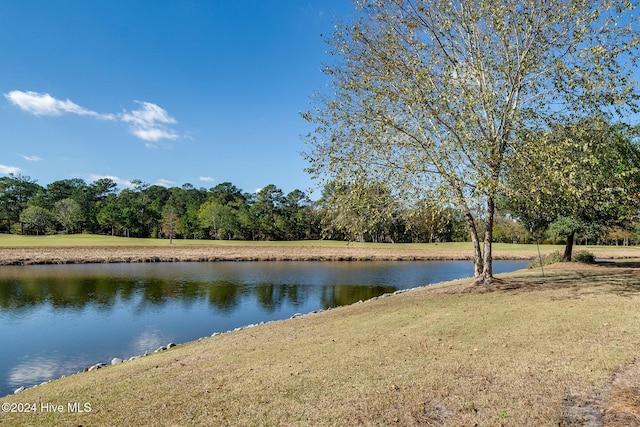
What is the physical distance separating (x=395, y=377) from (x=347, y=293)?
75.1 ft

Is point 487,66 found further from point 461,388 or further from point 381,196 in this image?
point 461,388

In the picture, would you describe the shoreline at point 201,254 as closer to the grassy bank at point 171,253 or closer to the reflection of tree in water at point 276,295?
the grassy bank at point 171,253

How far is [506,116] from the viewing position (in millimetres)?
16266

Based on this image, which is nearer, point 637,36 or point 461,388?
point 461,388

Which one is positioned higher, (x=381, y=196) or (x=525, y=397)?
(x=381, y=196)

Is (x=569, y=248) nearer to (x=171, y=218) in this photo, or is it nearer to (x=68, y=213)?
(x=171, y=218)

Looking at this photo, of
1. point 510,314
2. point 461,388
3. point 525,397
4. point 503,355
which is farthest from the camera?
point 510,314

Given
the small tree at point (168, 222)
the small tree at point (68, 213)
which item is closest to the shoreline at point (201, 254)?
the small tree at point (168, 222)

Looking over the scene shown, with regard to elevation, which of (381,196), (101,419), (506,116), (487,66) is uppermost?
(487,66)

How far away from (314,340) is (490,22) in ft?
46.5

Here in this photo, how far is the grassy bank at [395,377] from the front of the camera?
6.14 meters

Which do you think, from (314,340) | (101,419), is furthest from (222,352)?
(101,419)

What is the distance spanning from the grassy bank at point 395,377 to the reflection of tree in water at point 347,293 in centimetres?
1330

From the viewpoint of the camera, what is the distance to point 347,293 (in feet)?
99.2
